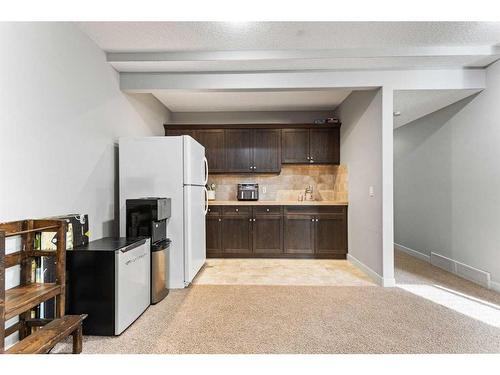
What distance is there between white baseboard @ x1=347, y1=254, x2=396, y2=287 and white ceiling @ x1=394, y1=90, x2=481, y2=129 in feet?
7.53

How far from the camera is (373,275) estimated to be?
365 cm

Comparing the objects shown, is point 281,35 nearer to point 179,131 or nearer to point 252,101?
point 252,101

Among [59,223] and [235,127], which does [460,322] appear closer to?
[59,223]

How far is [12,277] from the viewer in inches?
76.5

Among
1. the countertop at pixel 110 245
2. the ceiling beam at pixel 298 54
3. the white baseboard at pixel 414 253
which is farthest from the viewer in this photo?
the white baseboard at pixel 414 253

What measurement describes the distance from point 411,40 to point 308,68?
1075 mm

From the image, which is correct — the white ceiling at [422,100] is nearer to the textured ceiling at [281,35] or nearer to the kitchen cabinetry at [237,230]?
the textured ceiling at [281,35]

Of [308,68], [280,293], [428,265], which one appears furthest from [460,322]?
[308,68]

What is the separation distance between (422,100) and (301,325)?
337cm

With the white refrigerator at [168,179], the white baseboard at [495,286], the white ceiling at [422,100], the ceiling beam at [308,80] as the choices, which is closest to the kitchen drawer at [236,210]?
the white refrigerator at [168,179]

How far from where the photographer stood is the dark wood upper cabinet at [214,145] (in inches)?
203

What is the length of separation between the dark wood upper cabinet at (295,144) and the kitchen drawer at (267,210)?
3.09 feet

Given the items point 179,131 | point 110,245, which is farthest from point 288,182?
point 110,245

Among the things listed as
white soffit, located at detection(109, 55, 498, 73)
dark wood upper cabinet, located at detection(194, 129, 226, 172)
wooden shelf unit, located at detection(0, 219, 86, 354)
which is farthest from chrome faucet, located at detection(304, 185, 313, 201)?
wooden shelf unit, located at detection(0, 219, 86, 354)
